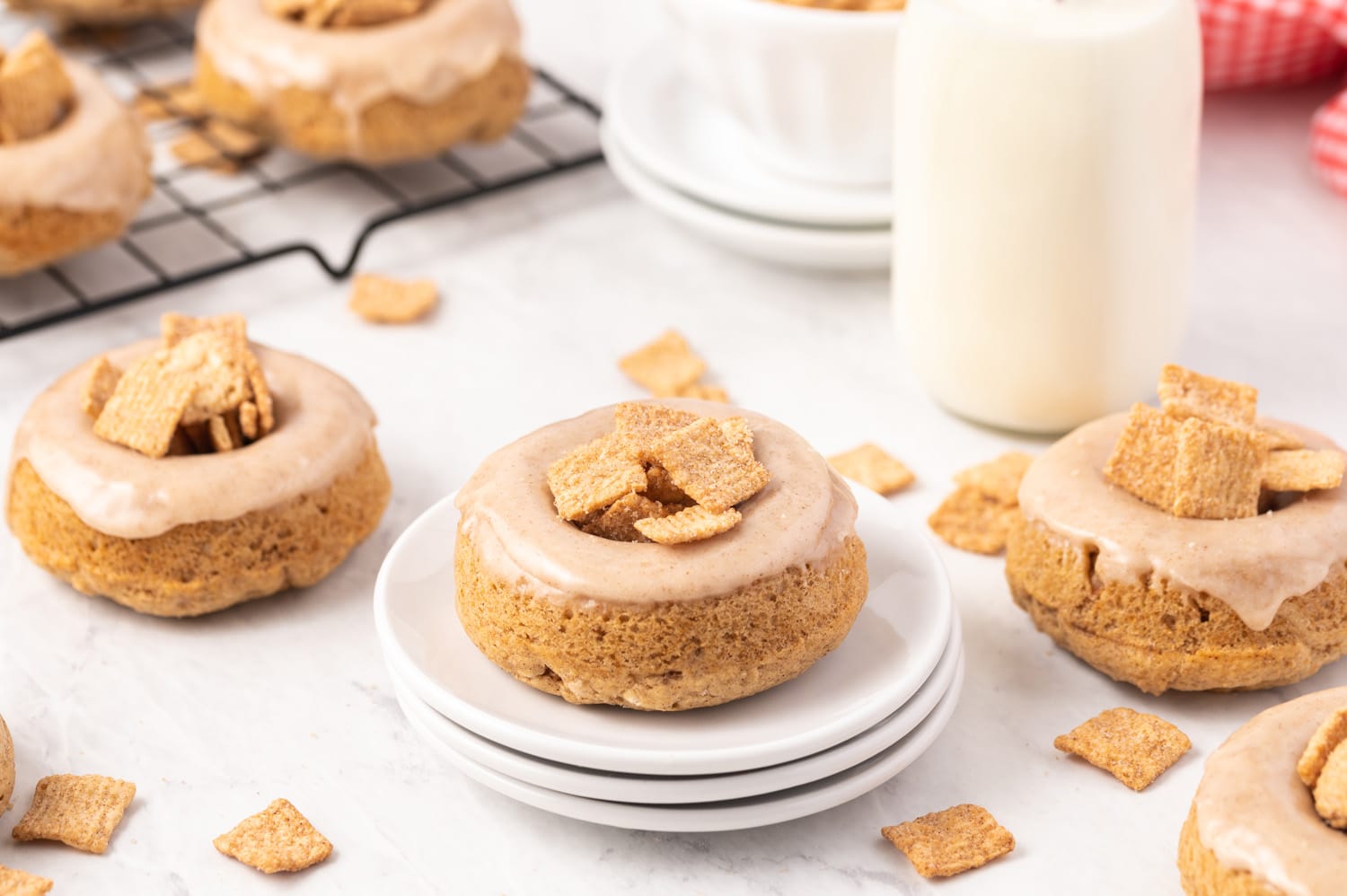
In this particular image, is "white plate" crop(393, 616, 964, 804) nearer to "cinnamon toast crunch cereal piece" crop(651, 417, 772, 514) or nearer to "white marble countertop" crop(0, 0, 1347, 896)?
"white marble countertop" crop(0, 0, 1347, 896)

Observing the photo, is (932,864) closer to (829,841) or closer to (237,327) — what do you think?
(829,841)

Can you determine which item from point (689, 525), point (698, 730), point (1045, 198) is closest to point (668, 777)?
point (698, 730)

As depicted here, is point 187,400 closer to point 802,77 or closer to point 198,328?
point 198,328

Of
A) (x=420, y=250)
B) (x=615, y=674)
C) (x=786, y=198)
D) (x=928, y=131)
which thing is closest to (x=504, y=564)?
(x=615, y=674)

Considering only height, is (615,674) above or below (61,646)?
above

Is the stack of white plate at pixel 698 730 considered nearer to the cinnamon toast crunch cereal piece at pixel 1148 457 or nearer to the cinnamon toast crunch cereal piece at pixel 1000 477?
the cinnamon toast crunch cereal piece at pixel 1148 457

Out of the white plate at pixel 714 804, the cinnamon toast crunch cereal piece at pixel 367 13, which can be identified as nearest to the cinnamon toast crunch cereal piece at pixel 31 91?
the cinnamon toast crunch cereal piece at pixel 367 13
